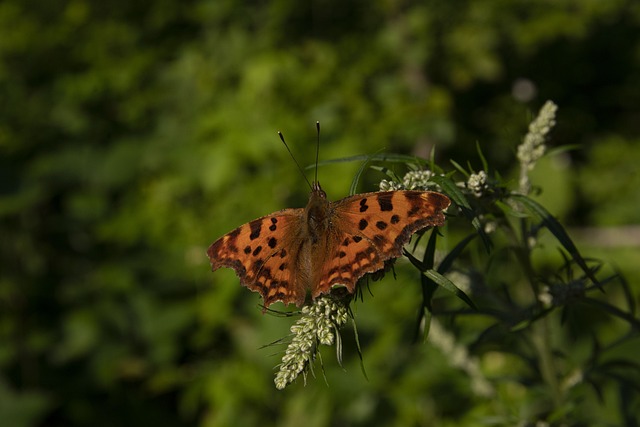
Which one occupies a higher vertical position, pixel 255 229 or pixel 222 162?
pixel 222 162

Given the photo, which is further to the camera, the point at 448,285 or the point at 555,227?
the point at 555,227

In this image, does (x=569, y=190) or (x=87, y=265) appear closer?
(x=87, y=265)

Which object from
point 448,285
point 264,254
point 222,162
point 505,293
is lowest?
point 505,293

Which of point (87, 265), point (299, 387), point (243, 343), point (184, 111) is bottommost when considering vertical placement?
point (299, 387)

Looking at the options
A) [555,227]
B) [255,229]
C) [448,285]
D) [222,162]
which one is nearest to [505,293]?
[555,227]

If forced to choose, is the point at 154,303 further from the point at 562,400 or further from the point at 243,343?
the point at 562,400

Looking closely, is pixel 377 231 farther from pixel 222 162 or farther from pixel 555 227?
pixel 222 162

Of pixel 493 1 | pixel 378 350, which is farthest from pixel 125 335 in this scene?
pixel 493 1
